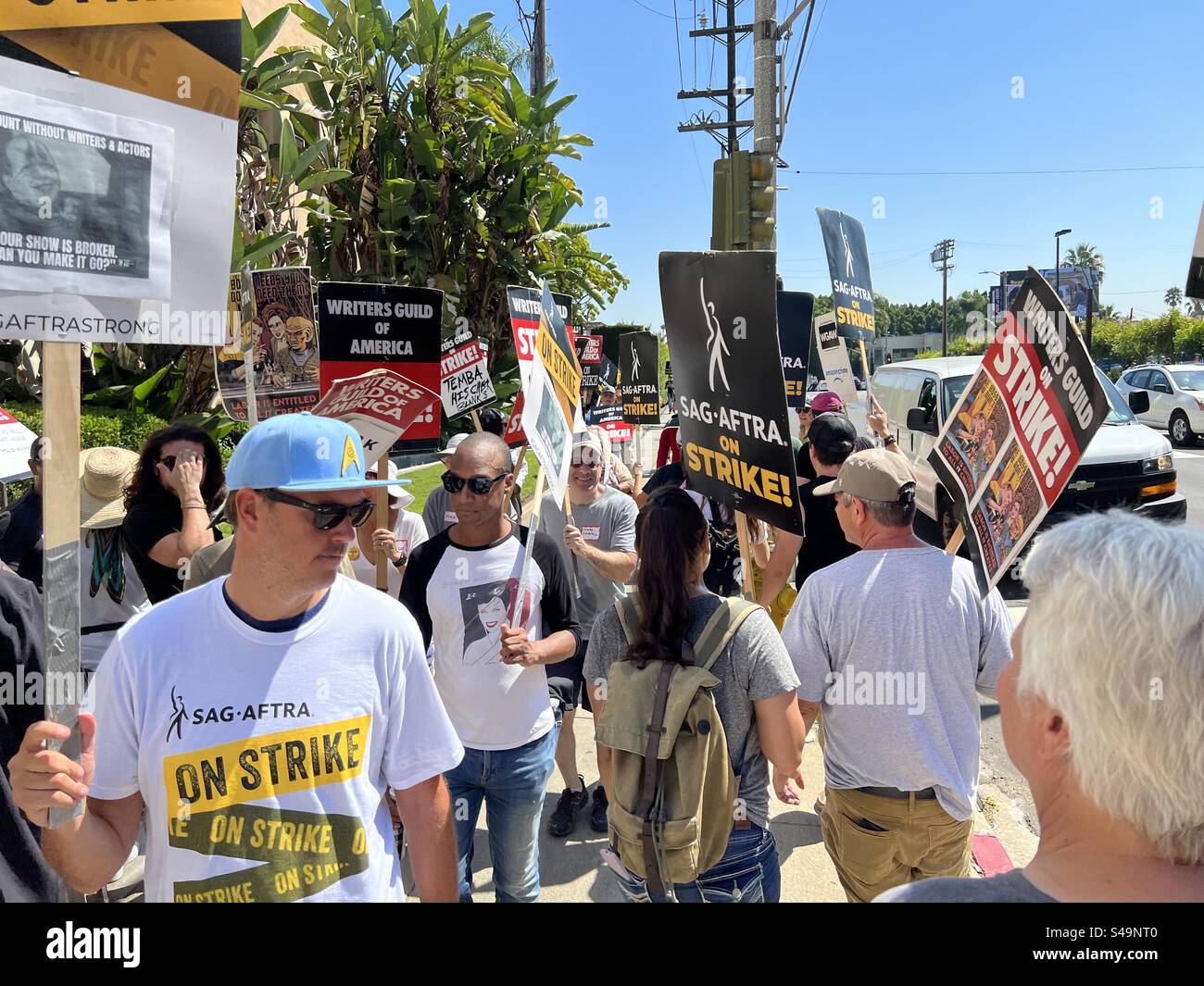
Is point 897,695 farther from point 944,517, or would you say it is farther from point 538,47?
point 538,47

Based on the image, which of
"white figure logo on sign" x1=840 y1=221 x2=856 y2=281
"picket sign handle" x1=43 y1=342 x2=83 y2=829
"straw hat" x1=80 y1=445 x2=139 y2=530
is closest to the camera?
"picket sign handle" x1=43 y1=342 x2=83 y2=829

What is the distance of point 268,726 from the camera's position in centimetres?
179

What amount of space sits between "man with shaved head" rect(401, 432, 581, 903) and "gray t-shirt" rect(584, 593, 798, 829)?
0.89 metres

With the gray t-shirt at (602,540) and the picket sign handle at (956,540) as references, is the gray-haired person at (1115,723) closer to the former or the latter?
the picket sign handle at (956,540)

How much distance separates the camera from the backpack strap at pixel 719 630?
245 cm

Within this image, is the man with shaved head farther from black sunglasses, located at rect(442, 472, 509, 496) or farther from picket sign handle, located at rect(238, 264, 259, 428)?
picket sign handle, located at rect(238, 264, 259, 428)

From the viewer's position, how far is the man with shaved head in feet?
10.4

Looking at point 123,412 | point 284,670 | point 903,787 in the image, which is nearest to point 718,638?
point 903,787

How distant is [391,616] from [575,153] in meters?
15.1

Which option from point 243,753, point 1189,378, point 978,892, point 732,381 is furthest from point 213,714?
point 1189,378

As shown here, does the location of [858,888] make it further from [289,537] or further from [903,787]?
[289,537]

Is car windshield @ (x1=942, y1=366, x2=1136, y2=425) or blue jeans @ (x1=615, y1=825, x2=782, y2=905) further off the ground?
car windshield @ (x1=942, y1=366, x2=1136, y2=425)

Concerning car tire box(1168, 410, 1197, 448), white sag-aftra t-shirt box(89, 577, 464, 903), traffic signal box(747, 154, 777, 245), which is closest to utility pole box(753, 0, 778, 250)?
traffic signal box(747, 154, 777, 245)

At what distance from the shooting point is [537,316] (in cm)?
440
